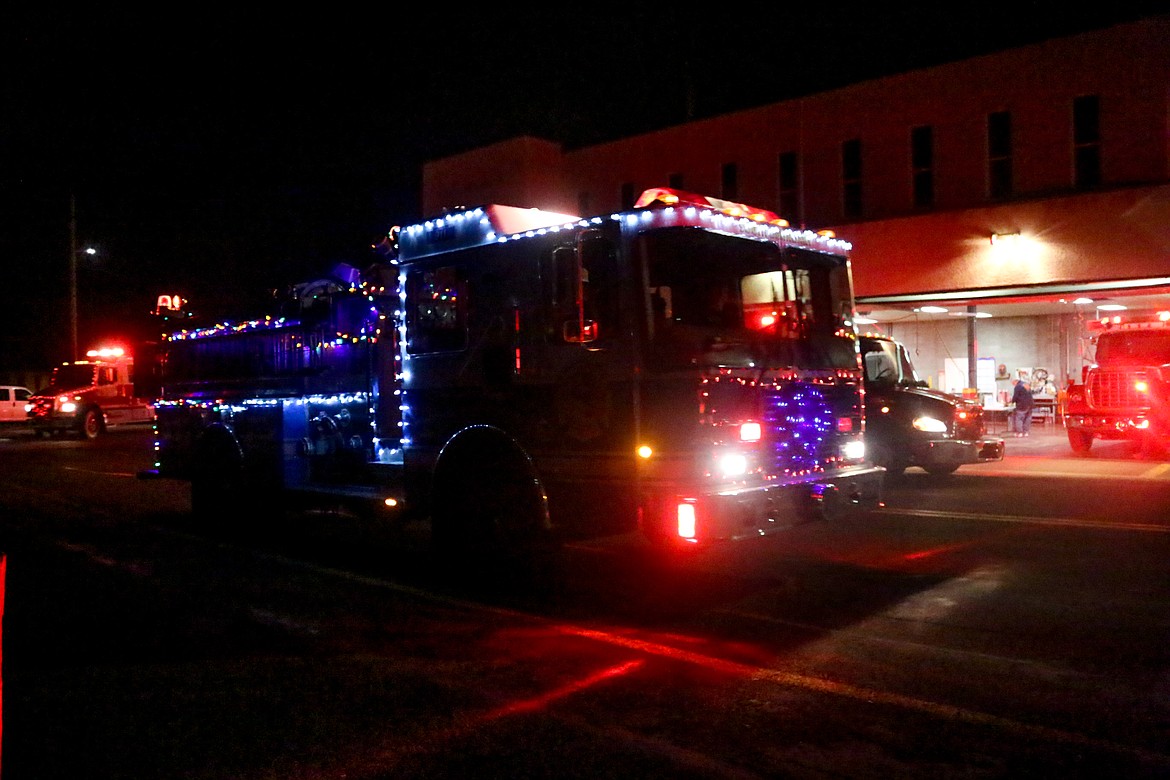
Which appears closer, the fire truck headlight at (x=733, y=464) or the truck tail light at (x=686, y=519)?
the truck tail light at (x=686, y=519)

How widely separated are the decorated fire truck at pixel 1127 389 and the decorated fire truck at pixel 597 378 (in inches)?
522

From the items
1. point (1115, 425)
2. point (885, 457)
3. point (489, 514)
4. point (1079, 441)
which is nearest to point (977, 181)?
point (1079, 441)

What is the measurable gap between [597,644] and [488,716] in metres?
1.44

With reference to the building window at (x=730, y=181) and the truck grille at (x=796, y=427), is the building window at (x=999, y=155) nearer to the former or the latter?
the building window at (x=730, y=181)

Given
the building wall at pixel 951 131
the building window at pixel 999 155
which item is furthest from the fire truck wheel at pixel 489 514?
the building window at pixel 999 155

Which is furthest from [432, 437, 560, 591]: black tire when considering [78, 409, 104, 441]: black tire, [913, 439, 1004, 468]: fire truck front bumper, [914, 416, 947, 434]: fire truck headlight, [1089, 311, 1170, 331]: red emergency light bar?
[78, 409, 104, 441]: black tire

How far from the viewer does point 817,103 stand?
25.3 meters

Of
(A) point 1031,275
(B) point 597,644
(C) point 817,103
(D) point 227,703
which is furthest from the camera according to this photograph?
(C) point 817,103

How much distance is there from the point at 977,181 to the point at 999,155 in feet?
2.41

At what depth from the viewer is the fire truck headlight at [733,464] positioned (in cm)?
690

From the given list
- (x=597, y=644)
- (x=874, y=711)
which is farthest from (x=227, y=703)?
(x=874, y=711)

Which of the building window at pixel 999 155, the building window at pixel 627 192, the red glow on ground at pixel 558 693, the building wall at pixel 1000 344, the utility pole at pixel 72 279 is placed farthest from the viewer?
the utility pole at pixel 72 279

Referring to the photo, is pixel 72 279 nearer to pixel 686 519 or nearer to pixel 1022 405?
pixel 1022 405

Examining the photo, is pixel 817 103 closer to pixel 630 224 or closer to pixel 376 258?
pixel 376 258
